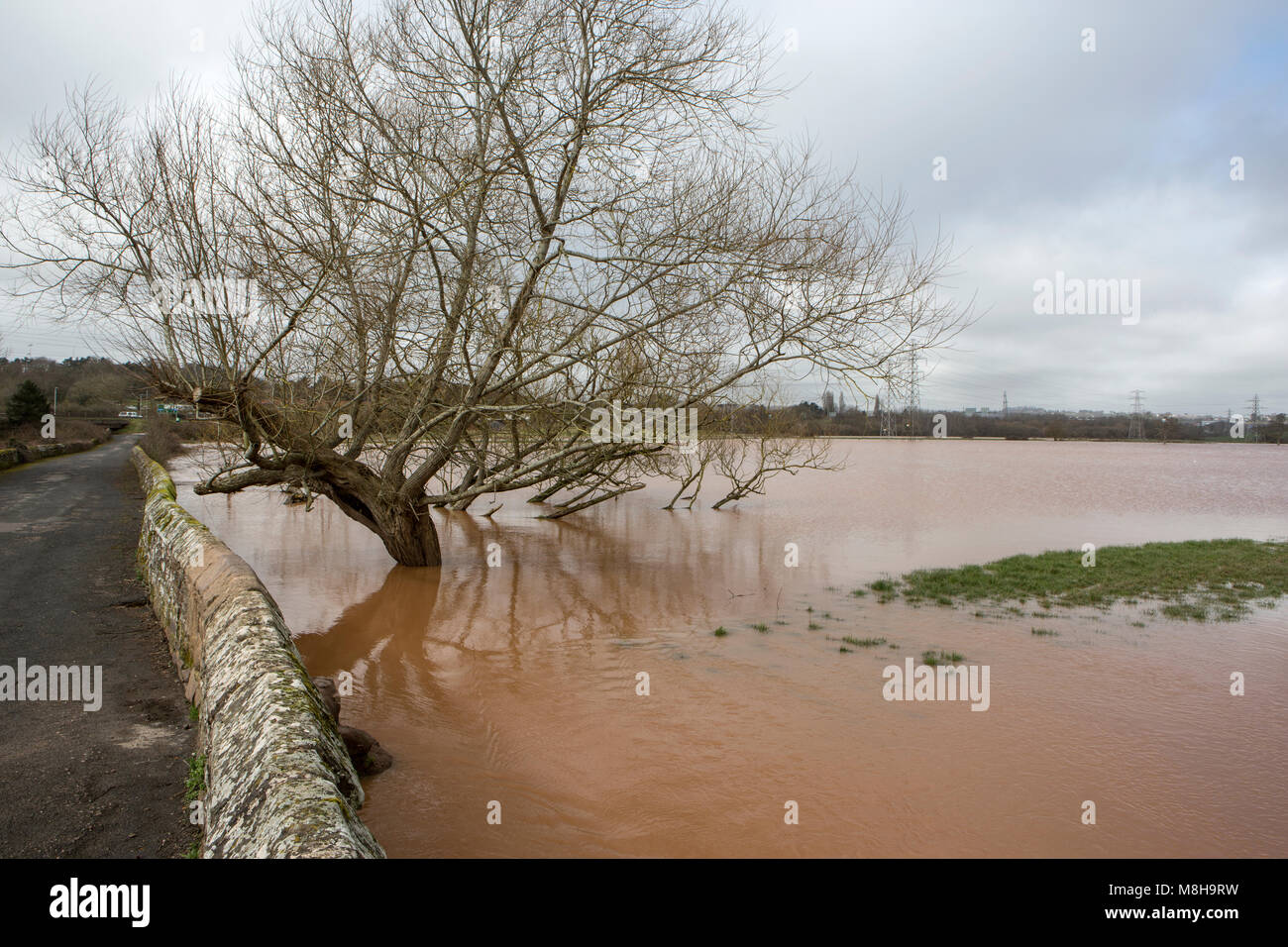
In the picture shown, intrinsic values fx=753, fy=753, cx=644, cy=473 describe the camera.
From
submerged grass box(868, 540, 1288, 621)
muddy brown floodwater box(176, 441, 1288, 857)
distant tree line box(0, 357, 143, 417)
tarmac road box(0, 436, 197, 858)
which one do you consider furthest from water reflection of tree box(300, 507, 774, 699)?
distant tree line box(0, 357, 143, 417)

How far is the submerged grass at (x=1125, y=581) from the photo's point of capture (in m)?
11.1

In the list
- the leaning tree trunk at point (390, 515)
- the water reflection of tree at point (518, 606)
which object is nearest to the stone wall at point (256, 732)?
the water reflection of tree at point (518, 606)

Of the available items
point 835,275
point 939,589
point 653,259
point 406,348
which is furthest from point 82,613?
point 939,589

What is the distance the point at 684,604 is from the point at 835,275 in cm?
529

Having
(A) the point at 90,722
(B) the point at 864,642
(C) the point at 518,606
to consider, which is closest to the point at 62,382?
(C) the point at 518,606

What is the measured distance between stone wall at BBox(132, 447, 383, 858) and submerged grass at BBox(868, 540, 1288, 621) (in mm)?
9039

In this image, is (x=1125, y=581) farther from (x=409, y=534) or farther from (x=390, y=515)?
(x=390, y=515)

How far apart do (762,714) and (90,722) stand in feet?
17.9

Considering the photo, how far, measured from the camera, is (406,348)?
1159 cm

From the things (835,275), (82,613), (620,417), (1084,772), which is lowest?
(1084,772)

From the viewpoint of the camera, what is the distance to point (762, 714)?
273 inches

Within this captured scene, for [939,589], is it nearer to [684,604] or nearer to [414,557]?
[684,604]

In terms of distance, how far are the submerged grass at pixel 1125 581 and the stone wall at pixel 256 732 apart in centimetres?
904
